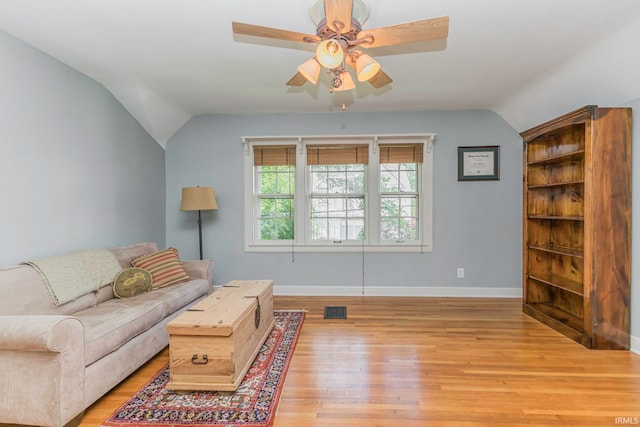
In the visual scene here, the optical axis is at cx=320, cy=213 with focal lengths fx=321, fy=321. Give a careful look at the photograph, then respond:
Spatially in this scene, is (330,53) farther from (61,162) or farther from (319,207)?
(319,207)

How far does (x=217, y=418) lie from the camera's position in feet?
5.81

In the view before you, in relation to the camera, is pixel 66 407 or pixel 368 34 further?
pixel 368 34

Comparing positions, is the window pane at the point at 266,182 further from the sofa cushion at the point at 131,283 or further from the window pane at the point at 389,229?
the sofa cushion at the point at 131,283

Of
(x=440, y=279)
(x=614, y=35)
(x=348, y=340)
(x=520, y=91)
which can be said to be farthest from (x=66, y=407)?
(x=520, y=91)

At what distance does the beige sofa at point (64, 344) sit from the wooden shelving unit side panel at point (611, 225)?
141 inches

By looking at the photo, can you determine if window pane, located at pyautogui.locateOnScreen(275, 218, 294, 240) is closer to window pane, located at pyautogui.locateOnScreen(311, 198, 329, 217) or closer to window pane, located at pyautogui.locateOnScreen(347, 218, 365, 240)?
window pane, located at pyautogui.locateOnScreen(311, 198, 329, 217)

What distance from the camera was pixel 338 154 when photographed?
4332 millimetres

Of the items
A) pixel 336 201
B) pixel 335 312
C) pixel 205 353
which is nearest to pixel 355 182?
pixel 336 201

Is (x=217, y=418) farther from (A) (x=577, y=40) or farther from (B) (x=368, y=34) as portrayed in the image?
(A) (x=577, y=40)

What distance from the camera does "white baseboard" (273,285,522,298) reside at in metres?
4.20

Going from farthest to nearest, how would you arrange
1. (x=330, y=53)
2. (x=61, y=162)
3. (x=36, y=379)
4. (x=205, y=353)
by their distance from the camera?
(x=61, y=162)
(x=205, y=353)
(x=330, y=53)
(x=36, y=379)

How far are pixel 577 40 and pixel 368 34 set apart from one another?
72.2 inches

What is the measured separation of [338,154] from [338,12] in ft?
8.80

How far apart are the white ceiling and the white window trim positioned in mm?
458
